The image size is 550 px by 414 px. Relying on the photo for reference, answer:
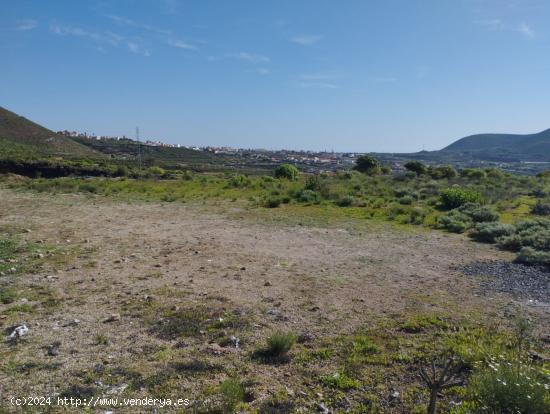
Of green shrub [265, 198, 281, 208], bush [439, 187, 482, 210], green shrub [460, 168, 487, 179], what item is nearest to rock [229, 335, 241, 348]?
green shrub [265, 198, 281, 208]

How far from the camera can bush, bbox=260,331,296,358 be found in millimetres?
4645

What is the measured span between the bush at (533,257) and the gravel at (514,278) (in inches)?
10.6

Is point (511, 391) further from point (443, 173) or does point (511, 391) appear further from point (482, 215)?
point (443, 173)

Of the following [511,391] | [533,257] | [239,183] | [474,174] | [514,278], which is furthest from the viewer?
[474,174]

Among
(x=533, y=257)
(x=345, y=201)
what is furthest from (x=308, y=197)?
(x=533, y=257)

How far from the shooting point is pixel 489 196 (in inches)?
821

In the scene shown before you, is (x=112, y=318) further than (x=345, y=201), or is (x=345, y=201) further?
(x=345, y=201)

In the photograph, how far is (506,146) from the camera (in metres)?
120

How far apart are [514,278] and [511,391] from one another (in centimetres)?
559

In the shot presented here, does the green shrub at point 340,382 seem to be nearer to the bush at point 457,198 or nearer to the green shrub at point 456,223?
Answer: the green shrub at point 456,223

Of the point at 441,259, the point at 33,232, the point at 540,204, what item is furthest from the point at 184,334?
the point at 540,204

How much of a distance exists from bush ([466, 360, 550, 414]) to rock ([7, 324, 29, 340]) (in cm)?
494

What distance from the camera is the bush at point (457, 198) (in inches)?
709

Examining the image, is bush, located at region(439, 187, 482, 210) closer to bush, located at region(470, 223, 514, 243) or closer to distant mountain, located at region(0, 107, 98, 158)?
bush, located at region(470, 223, 514, 243)
